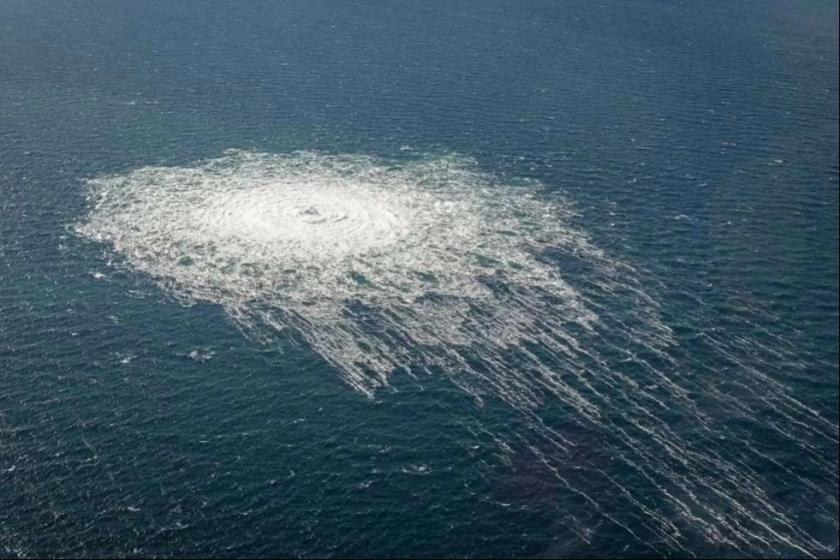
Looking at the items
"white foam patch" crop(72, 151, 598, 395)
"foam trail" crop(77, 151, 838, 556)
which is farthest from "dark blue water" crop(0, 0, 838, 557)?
"white foam patch" crop(72, 151, 598, 395)

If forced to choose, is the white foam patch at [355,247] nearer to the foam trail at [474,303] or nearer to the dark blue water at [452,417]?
the foam trail at [474,303]

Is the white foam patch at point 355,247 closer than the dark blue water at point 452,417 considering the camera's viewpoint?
No

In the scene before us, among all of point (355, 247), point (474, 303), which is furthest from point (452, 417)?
point (355, 247)

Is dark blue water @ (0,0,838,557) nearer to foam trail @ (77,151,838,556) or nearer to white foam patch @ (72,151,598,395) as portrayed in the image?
foam trail @ (77,151,838,556)

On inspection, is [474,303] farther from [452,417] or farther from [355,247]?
[355,247]

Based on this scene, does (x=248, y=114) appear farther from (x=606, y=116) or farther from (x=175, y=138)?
(x=606, y=116)

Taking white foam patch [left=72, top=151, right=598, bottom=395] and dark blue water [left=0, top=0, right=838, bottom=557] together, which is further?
white foam patch [left=72, top=151, right=598, bottom=395]

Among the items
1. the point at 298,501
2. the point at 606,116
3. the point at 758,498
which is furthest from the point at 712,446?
the point at 606,116

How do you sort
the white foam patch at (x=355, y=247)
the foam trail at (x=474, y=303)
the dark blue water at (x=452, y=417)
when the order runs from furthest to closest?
the white foam patch at (x=355, y=247) < the foam trail at (x=474, y=303) < the dark blue water at (x=452, y=417)

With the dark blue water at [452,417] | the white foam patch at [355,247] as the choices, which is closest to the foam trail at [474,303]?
the white foam patch at [355,247]
